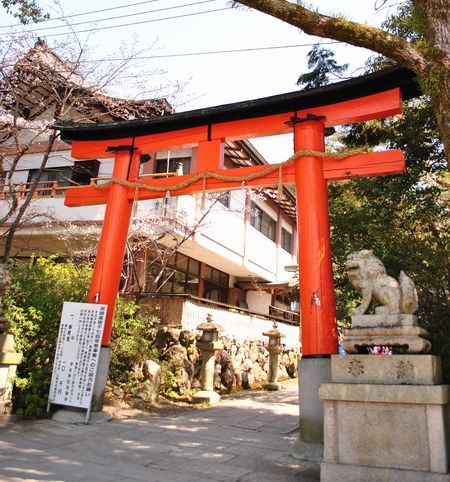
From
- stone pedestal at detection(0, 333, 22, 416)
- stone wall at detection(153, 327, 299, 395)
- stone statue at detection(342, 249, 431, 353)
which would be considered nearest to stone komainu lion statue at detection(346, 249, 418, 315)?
stone statue at detection(342, 249, 431, 353)

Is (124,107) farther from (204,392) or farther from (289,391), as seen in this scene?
(289,391)

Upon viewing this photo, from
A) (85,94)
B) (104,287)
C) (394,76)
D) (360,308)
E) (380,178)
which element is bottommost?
(360,308)

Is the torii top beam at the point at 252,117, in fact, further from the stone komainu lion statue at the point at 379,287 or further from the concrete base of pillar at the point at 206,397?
the concrete base of pillar at the point at 206,397

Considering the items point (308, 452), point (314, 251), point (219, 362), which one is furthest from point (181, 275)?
point (308, 452)

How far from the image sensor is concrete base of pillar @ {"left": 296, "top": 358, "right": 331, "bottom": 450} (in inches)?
232

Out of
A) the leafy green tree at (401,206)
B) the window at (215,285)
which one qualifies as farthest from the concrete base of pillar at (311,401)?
the window at (215,285)

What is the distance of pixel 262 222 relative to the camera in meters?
21.4

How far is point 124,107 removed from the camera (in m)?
14.5

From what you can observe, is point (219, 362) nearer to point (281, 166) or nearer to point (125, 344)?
point (125, 344)

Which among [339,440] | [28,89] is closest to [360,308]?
[339,440]

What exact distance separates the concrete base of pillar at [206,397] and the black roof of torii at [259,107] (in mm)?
6559

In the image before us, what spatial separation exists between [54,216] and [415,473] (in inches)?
549

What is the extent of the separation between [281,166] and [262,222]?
13.9m

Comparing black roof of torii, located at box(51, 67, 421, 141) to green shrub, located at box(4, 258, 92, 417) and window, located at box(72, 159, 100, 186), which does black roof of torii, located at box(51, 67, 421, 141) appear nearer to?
green shrub, located at box(4, 258, 92, 417)
